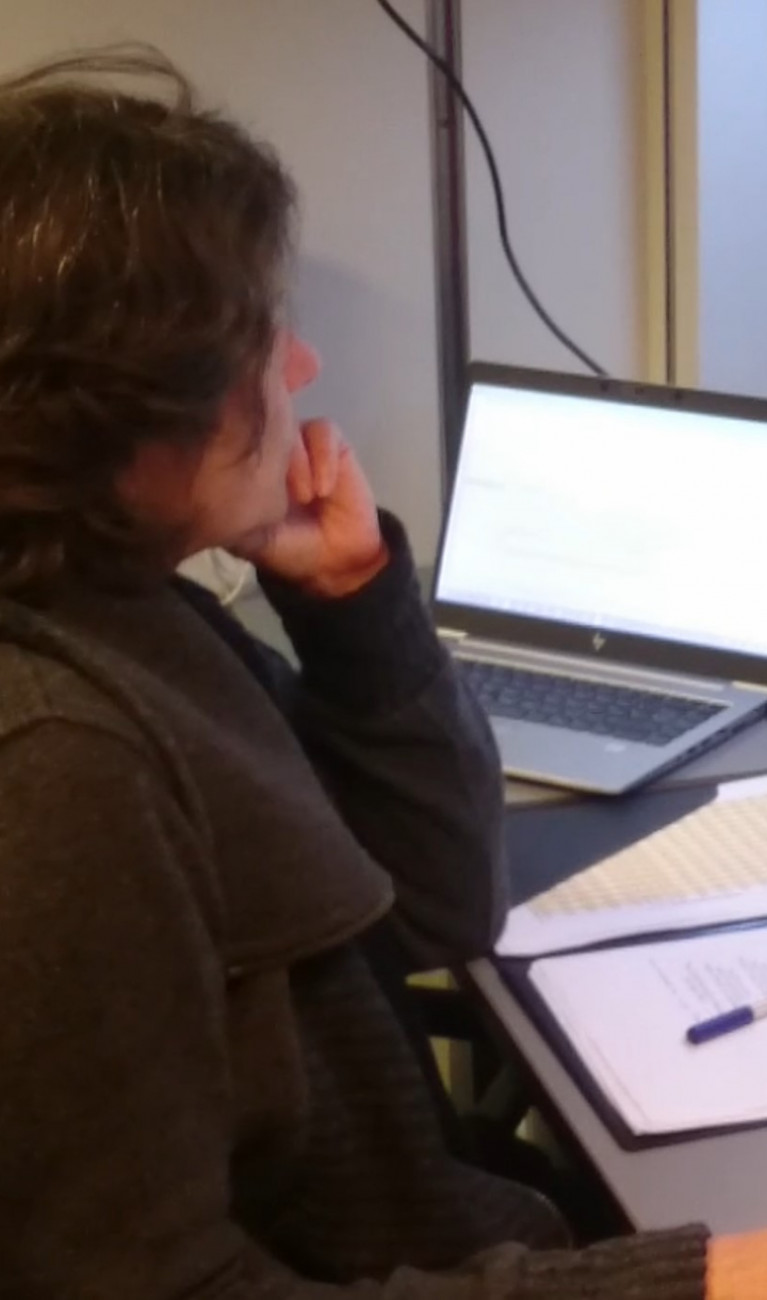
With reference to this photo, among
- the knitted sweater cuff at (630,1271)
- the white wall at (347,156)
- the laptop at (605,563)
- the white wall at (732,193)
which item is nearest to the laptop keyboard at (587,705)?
the laptop at (605,563)

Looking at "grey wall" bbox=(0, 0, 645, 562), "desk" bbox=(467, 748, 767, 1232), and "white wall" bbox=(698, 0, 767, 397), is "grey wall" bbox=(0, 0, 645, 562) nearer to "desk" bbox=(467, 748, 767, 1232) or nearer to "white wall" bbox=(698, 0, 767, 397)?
"white wall" bbox=(698, 0, 767, 397)

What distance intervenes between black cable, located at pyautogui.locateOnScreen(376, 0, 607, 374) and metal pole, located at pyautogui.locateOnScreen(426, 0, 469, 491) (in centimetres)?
1

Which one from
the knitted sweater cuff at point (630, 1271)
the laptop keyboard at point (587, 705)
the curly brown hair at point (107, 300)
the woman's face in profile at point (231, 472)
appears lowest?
the laptop keyboard at point (587, 705)

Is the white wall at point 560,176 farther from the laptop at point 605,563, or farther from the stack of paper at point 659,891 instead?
the stack of paper at point 659,891

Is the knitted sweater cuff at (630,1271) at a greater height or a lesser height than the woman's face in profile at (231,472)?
lesser

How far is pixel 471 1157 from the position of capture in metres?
1.26

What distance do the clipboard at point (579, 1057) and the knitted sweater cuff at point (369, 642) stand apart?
195 mm

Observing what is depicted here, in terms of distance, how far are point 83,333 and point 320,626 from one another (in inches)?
16.1

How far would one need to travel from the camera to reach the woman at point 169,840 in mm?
725

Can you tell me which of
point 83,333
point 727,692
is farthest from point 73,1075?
A: point 727,692

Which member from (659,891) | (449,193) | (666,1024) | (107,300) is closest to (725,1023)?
(666,1024)

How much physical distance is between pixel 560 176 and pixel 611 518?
0.45m

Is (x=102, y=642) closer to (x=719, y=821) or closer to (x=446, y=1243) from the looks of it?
(x=446, y=1243)

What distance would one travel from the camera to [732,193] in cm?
177
